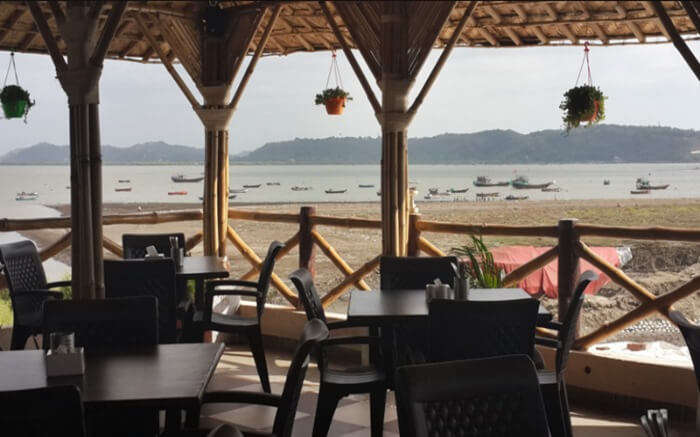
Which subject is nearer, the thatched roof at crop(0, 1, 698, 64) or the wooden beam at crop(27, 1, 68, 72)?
the wooden beam at crop(27, 1, 68, 72)

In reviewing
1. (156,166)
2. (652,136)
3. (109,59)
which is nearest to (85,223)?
(109,59)

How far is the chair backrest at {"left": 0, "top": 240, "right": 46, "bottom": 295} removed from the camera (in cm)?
538

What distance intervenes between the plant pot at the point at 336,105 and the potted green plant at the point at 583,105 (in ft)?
6.91

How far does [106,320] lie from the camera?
3.43m

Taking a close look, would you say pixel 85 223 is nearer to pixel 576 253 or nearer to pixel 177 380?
pixel 177 380

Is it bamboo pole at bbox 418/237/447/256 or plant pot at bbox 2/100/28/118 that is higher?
plant pot at bbox 2/100/28/118

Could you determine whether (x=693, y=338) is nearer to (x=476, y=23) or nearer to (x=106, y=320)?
(x=106, y=320)

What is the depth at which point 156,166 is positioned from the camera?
85625mm

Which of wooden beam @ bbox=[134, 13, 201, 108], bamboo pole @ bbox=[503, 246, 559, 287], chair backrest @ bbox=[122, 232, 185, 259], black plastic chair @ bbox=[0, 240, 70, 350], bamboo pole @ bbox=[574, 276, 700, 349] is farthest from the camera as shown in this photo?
wooden beam @ bbox=[134, 13, 201, 108]

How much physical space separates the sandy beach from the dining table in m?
15.5

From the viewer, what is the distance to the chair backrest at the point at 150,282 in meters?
4.95

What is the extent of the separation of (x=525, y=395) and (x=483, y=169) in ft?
206

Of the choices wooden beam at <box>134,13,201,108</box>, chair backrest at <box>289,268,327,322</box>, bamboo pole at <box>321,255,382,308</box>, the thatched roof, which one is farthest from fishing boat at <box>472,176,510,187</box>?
chair backrest at <box>289,268,327,322</box>

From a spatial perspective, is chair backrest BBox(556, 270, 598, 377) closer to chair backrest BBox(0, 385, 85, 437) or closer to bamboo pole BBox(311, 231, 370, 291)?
chair backrest BBox(0, 385, 85, 437)
